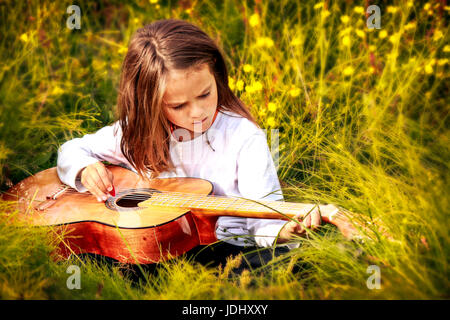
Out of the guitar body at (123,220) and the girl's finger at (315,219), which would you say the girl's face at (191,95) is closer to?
the guitar body at (123,220)

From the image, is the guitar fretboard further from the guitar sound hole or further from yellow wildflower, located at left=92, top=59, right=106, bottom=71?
yellow wildflower, located at left=92, top=59, right=106, bottom=71

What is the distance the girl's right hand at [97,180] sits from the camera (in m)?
1.77

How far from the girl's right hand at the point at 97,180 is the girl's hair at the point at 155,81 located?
5.0 inches

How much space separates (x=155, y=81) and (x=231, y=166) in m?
0.45

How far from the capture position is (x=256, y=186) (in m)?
1.63

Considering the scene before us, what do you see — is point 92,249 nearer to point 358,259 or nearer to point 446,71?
point 358,259

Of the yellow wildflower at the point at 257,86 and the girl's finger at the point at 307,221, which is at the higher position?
the yellow wildflower at the point at 257,86

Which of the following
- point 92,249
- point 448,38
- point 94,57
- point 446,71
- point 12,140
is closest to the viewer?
point 92,249

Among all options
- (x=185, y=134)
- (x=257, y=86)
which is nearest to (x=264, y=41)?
(x=257, y=86)

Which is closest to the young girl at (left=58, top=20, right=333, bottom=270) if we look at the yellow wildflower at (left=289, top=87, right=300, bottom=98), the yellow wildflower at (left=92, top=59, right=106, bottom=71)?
the yellow wildflower at (left=289, top=87, right=300, bottom=98)

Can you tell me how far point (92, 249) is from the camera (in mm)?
1655

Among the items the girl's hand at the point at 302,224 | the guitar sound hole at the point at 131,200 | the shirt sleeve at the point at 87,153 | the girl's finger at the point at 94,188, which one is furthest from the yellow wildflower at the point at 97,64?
the girl's hand at the point at 302,224

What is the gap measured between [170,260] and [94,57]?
197 cm
